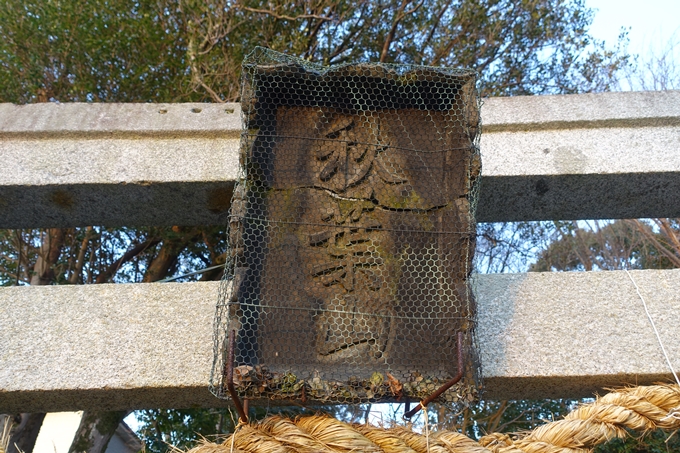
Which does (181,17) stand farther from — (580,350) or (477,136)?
(580,350)

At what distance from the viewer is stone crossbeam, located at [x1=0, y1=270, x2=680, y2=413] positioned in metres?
1.79

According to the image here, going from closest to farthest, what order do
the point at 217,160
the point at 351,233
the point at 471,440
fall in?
the point at 471,440, the point at 351,233, the point at 217,160

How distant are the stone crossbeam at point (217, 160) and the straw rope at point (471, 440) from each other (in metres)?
0.89

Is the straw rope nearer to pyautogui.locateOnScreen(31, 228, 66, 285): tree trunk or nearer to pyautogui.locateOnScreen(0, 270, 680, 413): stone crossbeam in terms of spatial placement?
pyautogui.locateOnScreen(0, 270, 680, 413): stone crossbeam

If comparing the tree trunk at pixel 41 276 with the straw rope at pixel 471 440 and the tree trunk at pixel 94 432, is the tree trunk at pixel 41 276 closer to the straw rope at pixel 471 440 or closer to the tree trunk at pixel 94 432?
the tree trunk at pixel 94 432

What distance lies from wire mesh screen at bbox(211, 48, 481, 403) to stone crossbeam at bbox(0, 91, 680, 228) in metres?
0.36

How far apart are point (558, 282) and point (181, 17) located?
408 cm

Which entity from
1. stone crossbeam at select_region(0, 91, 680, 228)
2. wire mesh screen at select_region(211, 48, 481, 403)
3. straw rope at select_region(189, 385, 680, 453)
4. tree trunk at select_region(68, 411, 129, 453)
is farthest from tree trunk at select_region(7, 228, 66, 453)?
straw rope at select_region(189, 385, 680, 453)

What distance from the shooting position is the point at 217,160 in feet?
7.30

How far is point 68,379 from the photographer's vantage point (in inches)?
69.8

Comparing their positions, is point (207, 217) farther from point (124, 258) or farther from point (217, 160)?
point (124, 258)

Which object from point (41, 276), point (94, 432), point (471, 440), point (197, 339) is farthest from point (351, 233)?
point (41, 276)

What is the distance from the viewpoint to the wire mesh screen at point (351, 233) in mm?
1625

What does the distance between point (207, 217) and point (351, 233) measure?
0.82m
